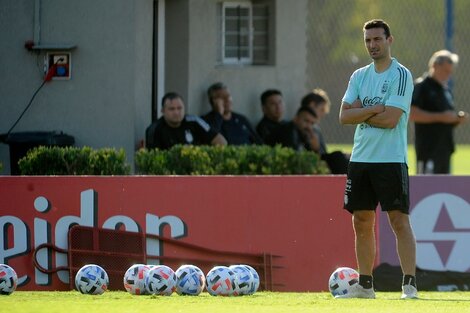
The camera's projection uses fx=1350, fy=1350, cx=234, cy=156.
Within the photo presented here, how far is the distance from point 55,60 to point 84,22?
534mm

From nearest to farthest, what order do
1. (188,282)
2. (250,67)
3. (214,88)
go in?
1. (188,282)
2. (214,88)
3. (250,67)

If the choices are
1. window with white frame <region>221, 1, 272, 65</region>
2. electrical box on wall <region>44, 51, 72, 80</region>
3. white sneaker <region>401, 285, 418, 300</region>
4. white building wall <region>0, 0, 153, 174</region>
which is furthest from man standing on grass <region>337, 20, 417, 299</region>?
window with white frame <region>221, 1, 272, 65</region>

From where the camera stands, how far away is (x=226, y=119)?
651 inches

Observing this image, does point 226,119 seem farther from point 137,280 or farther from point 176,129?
point 137,280

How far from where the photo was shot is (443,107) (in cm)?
1719

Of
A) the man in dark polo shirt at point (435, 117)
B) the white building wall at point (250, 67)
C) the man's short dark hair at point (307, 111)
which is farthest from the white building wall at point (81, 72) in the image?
the man in dark polo shirt at point (435, 117)

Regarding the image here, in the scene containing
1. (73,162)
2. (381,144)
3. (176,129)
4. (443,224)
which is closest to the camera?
(381,144)

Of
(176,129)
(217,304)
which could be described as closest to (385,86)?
(217,304)

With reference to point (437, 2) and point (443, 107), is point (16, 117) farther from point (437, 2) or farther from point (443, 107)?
point (437, 2)

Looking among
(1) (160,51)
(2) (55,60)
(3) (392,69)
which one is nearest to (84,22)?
(2) (55,60)

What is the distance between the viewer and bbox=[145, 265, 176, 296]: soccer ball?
10.3 metres

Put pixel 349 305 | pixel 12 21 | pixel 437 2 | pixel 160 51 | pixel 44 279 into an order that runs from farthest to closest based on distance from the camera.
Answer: pixel 437 2, pixel 160 51, pixel 12 21, pixel 44 279, pixel 349 305

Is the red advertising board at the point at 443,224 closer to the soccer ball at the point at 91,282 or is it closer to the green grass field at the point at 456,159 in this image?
the soccer ball at the point at 91,282

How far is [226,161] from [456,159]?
2355 cm
